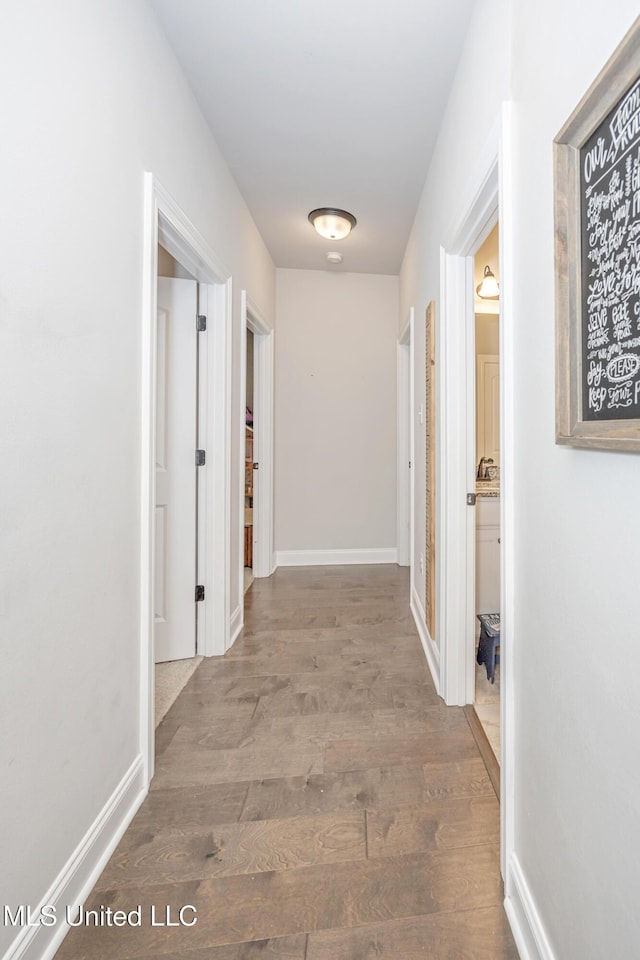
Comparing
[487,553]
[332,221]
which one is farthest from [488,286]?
[487,553]

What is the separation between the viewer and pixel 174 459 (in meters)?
2.26

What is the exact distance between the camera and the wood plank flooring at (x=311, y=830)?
101cm

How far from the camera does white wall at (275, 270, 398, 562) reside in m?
4.07

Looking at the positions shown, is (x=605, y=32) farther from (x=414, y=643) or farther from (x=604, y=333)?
(x=414, y=643)

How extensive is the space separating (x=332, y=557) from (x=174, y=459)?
2269mm

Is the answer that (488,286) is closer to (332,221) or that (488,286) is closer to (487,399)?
(487,399)

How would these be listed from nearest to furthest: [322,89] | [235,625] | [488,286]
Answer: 1. [322,89]
2. [235,625]
3. [488,286]

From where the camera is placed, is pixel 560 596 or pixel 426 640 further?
pixel 426 640

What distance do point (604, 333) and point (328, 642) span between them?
2.23 meters

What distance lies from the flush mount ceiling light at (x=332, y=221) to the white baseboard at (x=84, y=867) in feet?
10.3

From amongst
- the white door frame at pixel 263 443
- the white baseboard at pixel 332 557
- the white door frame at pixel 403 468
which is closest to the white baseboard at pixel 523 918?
the white door frame at pixel 263 443

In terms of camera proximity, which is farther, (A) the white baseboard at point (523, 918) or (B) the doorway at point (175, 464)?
(B) the doorway at point (175, 464)

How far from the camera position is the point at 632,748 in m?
0.64

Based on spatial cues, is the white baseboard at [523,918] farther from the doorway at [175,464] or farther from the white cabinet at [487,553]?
the white cabinet at [487,553]
